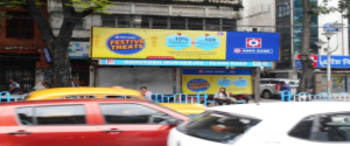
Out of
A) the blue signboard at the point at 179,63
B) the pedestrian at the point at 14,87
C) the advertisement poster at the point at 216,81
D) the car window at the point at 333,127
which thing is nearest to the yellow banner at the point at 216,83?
the advertisement poster at the point at 216,81

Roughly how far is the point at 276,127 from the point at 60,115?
10.6 ft

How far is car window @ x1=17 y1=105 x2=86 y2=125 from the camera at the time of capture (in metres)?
4.83

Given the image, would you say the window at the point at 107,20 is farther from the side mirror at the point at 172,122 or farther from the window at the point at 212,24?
the side mirror at the point at 172,122

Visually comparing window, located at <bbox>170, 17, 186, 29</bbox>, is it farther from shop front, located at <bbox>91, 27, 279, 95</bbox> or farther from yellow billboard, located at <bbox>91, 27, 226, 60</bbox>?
yellow billboard, located at <bbox>91, 27, 226, 60</bbox>

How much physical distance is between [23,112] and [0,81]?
15961 mm

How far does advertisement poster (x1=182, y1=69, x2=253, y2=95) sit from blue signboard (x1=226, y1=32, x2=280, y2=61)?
1.19 metres

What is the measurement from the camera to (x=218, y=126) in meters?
3.84

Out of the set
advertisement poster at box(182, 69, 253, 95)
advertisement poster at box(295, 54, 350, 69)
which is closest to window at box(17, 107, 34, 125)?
advertisement poster at box(182, 69, 253, 95)

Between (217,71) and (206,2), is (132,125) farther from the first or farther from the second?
(206,2)

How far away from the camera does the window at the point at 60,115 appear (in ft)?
16.0

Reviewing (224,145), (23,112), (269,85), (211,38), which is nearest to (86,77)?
(211,38)

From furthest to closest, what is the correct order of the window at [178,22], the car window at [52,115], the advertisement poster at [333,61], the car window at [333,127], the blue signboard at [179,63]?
the advertisement poster at [333,61] → the window at [178,22] → the blue signboard at [179,63] → the car window at [52,115] → the car window at [333,127]

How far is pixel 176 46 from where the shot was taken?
16703mm

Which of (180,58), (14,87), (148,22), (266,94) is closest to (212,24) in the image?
(148,22)
